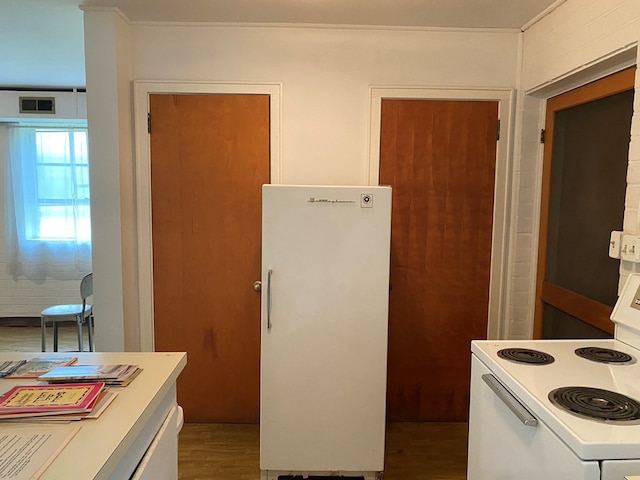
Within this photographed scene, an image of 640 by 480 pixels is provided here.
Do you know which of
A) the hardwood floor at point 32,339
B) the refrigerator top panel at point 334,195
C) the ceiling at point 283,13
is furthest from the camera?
the hardwood floor at point 32,339

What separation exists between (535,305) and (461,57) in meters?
1.51

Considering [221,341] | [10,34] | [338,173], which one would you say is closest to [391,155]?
[338,173]

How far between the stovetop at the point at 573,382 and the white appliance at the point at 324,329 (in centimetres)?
70

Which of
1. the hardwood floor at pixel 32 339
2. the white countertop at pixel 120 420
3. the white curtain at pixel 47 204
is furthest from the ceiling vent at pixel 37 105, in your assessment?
the white countertop at pixel 120 420

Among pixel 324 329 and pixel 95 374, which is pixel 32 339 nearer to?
pixel 324 329

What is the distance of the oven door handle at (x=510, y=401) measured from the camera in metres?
1.10

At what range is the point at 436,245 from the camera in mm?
2688

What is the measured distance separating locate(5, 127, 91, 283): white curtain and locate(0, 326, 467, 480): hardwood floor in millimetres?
2955

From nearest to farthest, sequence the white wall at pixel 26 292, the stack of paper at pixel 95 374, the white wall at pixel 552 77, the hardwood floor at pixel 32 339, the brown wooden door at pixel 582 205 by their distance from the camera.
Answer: the stack of paper at pixel 95 374, the white wall at pixel 552 77, the brown wooden door at pixel 582 205, the hardwood floor at pixel 32 339, the white wall at pixel 26 292

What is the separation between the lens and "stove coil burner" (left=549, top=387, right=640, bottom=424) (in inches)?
40.3

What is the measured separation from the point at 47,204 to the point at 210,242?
3070mm

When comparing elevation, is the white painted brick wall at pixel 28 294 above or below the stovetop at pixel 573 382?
below

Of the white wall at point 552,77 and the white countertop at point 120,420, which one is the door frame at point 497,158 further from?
the white countertop at point 120,420

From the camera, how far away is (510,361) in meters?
1.39
